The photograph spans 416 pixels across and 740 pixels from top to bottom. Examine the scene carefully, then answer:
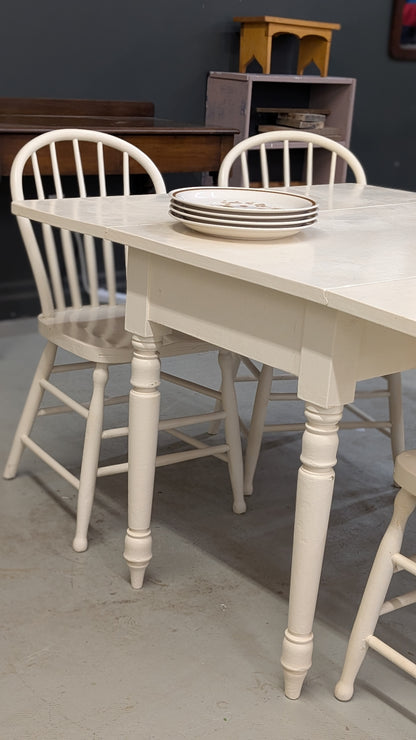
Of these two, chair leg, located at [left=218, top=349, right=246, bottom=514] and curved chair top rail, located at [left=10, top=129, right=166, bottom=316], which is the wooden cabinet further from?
chair leg, located at [left=218, top=349, right=246, bottom=514]

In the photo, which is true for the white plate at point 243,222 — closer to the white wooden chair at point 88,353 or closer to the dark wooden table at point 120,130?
the white wooden chair at point 88,353

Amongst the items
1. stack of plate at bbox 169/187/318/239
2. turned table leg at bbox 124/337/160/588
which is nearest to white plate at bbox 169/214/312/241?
stack of plate at bbox 169/187/318/239

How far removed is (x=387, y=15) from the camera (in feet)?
15.1

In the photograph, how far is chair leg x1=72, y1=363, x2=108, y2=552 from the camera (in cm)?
191

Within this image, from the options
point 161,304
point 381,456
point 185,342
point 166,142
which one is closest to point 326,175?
point 166,142

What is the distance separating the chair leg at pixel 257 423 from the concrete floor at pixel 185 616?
0.06 m

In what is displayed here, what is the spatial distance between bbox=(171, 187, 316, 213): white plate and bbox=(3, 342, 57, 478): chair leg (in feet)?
1.96

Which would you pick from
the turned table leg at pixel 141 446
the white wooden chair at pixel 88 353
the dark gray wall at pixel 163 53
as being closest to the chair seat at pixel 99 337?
the white wooden chair at pixel 88 353

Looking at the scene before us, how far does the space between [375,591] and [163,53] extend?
10.0ft

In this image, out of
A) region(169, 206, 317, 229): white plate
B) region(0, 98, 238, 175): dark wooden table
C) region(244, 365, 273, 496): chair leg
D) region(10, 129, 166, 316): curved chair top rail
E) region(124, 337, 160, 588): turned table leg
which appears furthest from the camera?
region(0, 98, 238, 175): dark wooden table

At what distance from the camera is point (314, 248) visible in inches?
59.2

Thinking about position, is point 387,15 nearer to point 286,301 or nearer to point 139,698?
point 286,301

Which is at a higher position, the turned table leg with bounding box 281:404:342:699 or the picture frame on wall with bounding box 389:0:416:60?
the picture frame on wall with bounding box 389:0:416:60

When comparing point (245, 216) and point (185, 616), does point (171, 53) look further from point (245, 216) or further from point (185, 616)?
point (185, 616)
